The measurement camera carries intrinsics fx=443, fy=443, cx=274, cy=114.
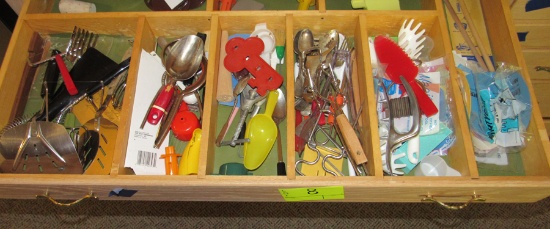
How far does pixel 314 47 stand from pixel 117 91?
432mm

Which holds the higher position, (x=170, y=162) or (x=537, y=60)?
(x=537, y=60)

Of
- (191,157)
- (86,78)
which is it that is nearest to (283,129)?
(191,157)

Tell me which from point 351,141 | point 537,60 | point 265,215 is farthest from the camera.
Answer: point 265,215

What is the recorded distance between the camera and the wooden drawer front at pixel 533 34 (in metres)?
1.09

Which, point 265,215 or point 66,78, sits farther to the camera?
point 265,215

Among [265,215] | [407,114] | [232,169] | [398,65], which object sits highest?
[398,65]

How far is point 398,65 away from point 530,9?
41cm

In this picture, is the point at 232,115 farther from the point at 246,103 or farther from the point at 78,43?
the point at 78,43

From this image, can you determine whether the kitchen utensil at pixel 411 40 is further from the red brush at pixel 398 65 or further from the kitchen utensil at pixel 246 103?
the kitchen utensil at pixel 246 103

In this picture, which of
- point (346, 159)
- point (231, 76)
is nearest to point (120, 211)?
point (231, 76)

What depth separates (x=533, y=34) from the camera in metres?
1.13

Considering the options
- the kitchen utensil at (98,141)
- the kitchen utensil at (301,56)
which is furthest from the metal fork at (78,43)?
the kitchen utensil at (301,56)

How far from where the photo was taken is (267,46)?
953mm

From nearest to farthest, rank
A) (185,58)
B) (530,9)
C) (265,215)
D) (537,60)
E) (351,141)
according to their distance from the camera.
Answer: (351,141)
(185,58)
(530,9)
(537,60)
(265,215)
